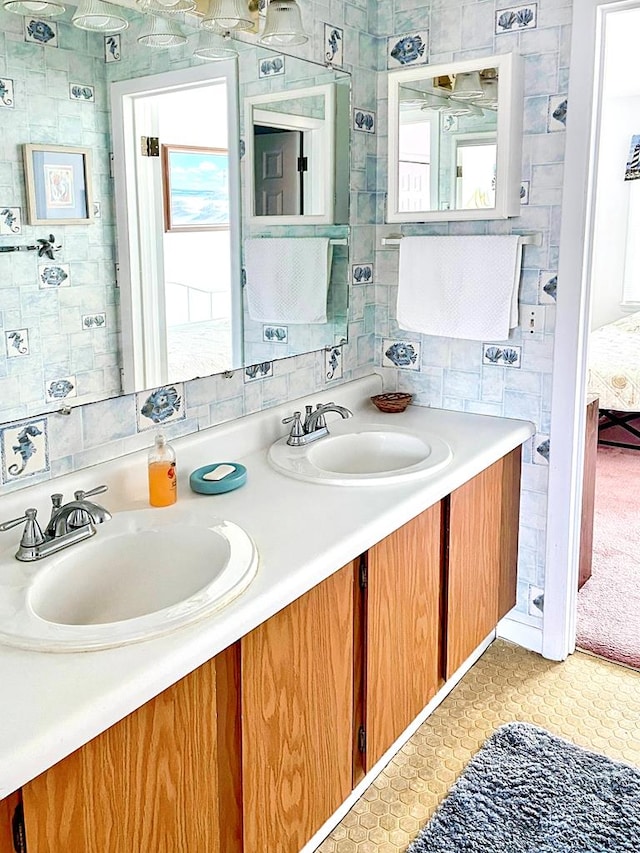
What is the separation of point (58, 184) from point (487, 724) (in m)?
1.76

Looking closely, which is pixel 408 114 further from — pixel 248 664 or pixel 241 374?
pixel 248 664

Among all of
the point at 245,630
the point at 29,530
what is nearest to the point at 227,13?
the point at 29,530

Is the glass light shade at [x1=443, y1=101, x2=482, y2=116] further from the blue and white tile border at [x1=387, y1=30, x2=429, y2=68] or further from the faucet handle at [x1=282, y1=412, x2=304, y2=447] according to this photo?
the faucet handle at [x1=282, y1=412, x2=304, y2=447]

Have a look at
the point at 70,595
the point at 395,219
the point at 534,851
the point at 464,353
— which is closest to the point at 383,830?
the point at 534,851

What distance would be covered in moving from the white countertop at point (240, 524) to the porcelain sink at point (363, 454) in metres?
0.03

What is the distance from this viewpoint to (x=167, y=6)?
173 centimetres

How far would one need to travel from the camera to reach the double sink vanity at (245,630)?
1083 millimetres

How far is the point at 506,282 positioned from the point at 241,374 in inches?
32.4

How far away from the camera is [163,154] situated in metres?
1.77

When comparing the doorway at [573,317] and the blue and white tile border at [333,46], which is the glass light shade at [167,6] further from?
the doorway at [573,317]

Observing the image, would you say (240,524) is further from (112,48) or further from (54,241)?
(112,48)

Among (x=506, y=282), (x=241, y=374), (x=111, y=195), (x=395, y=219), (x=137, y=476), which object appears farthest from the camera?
(x=395, y=219)

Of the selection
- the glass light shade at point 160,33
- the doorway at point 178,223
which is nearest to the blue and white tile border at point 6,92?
the doorway at point 178,223

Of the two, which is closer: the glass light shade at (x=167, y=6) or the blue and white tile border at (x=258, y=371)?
the glass light shade at (x=167, y=6)
